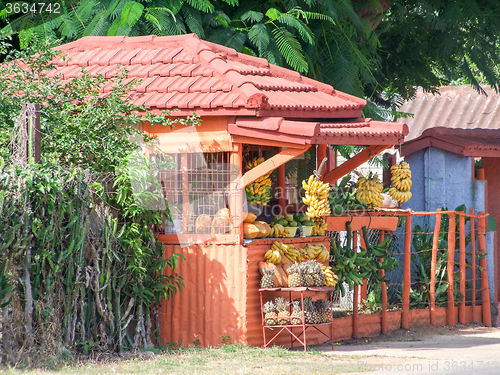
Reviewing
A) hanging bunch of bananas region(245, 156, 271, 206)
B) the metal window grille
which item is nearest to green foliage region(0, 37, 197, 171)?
the metal window grille

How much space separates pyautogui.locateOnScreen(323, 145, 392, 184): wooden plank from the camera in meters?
8.93

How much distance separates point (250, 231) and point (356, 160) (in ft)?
6.93

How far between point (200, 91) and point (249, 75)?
0.89 metres

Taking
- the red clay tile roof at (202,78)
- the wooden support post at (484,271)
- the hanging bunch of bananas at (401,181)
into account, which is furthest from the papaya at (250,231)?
the wooden support post at (484,271)

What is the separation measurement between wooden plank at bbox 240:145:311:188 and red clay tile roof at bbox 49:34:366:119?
57 centimetres

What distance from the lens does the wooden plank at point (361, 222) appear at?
29.8 ft

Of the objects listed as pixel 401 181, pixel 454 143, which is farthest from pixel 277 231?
pixel 454 143

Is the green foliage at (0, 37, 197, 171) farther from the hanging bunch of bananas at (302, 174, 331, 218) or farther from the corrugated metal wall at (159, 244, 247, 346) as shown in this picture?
the hanging bunch of bananas at (302, 174, 331, 218)

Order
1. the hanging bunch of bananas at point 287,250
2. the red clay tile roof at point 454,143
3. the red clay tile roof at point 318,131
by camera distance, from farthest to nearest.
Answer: the red clay tile roof at point 454,143
the hanging bunch of bananas at point 287,250
the red clay tile roof at point 318,131

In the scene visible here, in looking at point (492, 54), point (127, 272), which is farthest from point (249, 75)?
point (492, 54)

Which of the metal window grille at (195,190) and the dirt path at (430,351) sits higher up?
the metal window grille at (195,190)

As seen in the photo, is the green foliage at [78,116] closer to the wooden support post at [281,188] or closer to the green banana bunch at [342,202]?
the wooden support post at [281,188]

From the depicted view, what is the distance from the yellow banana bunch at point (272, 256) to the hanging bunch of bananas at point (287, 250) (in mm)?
94

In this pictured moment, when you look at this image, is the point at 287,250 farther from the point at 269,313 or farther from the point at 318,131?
the point at 318,131
